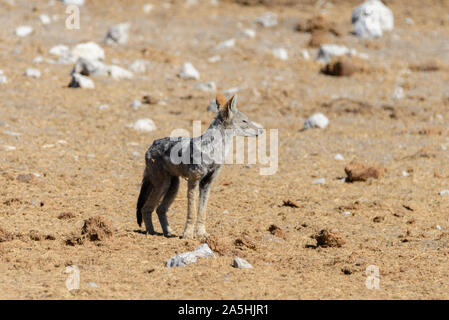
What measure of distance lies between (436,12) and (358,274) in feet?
64.5

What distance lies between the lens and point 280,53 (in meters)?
19.5

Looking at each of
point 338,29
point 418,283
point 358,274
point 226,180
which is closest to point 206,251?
point 358,274

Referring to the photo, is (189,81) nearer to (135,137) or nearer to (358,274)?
(135,137)

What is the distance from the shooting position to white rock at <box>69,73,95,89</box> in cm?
1537

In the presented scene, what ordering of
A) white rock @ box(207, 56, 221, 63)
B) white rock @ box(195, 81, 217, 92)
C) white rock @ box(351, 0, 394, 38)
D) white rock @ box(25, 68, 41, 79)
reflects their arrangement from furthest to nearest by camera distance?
1. white rock @ box(351, 0, 394, 38)
2. white rock @ box(207, 56, 221, 63)
3. white rock @ box(195, 81, 217, 92)
4. white rock @ box(25, 68, 41, 79)

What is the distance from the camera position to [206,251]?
691 centimetres

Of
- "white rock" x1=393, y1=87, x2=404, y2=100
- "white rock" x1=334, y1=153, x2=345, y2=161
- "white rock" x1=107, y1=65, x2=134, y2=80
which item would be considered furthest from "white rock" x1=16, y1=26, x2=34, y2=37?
"white rock" x1=334, y1=153, x2=345, y2=161

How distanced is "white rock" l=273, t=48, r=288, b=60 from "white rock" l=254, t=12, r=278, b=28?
3069 millimetres

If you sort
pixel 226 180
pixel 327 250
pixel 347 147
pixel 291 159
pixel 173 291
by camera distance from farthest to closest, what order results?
pixel 347 147 → pixel 291 159 → pixel 226 180 → pixel 327 250 → pixel 173 291

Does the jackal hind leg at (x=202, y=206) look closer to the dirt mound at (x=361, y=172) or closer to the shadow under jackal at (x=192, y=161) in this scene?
the shadow under jackal at (x=192, y=161)

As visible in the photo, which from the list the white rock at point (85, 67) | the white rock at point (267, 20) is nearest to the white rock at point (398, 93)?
the white rock at point (267, 20)

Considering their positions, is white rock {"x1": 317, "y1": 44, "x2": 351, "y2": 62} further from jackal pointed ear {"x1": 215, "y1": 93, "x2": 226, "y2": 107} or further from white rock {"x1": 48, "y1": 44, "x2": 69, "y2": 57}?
jackal pointed ear {"x1": 215, "y1": 93, "x2": 226, "y2": 107}

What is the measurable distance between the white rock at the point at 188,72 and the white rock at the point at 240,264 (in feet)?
34.8

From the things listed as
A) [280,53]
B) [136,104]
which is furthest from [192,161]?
[280,53]
